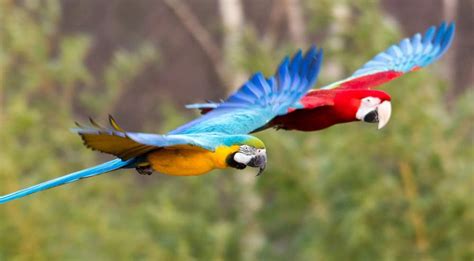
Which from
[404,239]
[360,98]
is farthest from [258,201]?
[360,98]

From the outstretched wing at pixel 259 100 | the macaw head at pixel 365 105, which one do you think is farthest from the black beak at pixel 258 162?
the macaw head at pixel 365 105

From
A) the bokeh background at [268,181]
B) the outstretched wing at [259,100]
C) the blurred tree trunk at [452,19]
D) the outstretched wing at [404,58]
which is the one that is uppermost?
the blurred tree trunk at [452,19]

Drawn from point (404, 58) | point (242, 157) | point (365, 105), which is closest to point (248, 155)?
point (242, 157)

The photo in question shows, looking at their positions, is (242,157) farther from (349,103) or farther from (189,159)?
(349,103)

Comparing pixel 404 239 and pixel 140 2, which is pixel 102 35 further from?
pixel 404 239

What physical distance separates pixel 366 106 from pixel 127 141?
65 centimetres

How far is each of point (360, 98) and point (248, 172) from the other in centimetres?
510

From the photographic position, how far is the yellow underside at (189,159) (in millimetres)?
2020

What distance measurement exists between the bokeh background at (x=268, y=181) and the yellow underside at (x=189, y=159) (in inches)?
108

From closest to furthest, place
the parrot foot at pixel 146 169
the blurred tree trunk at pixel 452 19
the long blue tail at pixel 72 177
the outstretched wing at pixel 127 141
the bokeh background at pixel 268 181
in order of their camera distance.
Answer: the outstretched wing at pixel 127 141
the long blue tail at pixel 72 177
the parrot foot at pixel 146 169
the bokeh background at pixel 268 181
the blurred tree trunk at pixel 452 19

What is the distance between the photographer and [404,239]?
5000 millimetres

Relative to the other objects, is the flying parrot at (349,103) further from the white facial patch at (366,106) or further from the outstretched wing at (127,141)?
the outstretched wing at (127,141)

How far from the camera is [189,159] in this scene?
204 centimetres

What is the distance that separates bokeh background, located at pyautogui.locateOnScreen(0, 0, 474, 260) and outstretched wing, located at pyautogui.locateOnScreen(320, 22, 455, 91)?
2.01 m
